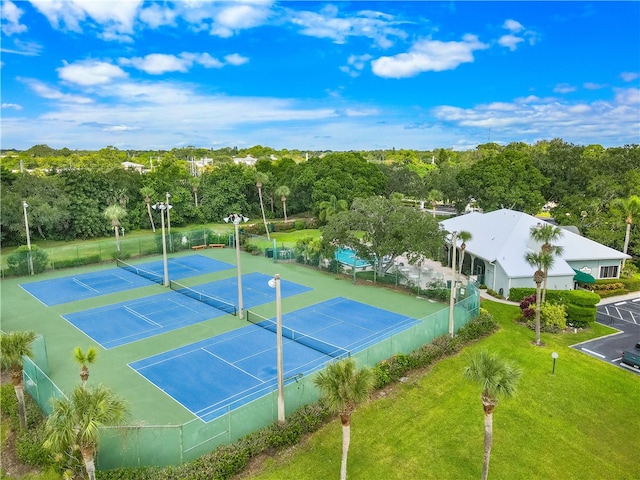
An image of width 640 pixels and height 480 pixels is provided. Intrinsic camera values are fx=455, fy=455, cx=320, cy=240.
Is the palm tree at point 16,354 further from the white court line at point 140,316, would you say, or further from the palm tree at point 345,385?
the white court line at point 140,316

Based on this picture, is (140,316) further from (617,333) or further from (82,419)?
(617,333)

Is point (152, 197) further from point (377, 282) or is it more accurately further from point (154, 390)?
point (154, 390)

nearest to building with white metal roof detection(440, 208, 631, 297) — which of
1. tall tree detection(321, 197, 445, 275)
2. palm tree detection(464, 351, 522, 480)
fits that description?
Result: tall tree detection(321, 197, 445, 275)

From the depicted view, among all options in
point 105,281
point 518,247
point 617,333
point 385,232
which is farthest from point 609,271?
point 105,281

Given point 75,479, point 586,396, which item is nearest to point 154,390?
point 75,479

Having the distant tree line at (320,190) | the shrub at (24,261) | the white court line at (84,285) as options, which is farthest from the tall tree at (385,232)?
the shrub at (24,261)

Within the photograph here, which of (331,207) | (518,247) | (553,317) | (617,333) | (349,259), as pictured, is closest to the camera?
(617,333)
